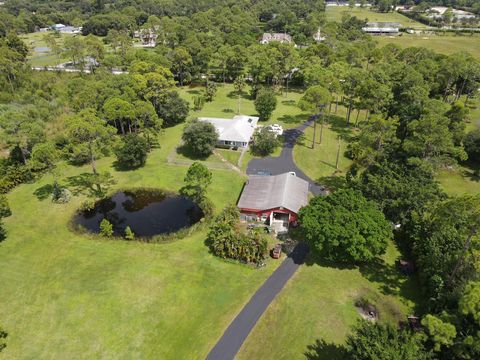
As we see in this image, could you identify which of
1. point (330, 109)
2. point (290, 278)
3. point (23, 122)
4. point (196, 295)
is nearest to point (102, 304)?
→ point (196, 295)

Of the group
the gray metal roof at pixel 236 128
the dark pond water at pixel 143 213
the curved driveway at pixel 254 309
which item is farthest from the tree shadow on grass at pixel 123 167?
the curved driveway at pixel 254 309

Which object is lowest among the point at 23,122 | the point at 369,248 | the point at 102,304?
the point at 102,304

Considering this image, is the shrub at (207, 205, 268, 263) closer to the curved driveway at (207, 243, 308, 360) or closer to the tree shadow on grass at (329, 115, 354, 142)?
the curved driveway at (207, 243, 308, 360)

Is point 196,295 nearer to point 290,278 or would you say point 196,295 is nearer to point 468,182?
point 290,278

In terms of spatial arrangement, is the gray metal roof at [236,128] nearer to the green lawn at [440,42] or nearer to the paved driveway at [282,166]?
the paved driveway at [282,166]

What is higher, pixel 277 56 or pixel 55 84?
pixel 277 56

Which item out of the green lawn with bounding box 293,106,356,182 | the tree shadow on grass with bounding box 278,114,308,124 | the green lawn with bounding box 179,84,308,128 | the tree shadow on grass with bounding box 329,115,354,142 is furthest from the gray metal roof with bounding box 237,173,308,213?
the tree shadow on grass with bounding box 278,114,308,124

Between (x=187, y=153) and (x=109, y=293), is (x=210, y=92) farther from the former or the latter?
(x=109, y=293)
